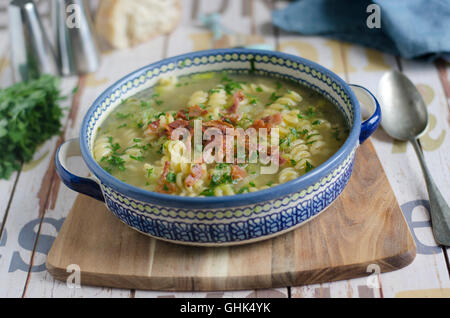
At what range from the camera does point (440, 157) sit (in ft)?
13.3

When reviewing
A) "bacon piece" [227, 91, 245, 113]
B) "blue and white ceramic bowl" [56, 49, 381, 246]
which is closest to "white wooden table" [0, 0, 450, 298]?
"blue and white ceramic bowl" [56, 49, 381, 246]

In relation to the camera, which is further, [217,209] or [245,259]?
[245,259]

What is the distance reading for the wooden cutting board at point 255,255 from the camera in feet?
10.2

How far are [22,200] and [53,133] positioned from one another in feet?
2.62

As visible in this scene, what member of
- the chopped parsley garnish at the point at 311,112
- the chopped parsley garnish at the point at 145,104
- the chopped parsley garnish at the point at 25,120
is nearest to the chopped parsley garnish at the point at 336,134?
the chopped parsley garnish at the point at 311,112

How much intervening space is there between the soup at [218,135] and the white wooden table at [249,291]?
59cm

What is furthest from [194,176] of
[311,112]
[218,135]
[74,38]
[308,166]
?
[74,38]

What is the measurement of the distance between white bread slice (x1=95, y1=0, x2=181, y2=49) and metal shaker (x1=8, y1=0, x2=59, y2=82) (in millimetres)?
631

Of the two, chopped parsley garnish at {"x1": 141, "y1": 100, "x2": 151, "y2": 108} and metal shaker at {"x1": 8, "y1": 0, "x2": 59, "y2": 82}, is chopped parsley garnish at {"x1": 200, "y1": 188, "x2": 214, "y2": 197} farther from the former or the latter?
metal shaker at {"x1": 8, "y1": 0, "x2": 59, "y2": 82}

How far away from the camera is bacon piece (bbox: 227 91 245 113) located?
12.8 feet

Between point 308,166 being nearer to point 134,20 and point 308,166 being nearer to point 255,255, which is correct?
point 255,255

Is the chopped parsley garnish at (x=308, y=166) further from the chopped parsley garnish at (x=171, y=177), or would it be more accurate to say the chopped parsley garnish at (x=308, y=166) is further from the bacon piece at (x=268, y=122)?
the chopped parsley garnish at (x=171, y=177)
